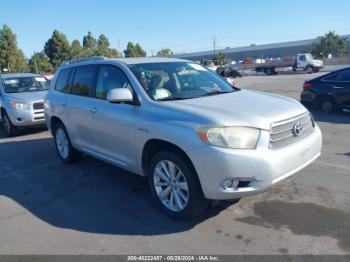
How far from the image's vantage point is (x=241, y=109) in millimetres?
3936

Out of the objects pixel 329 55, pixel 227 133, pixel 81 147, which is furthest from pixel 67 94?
pixel 329 55

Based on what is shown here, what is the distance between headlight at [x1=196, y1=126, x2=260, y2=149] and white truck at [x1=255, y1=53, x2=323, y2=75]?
4074 centimetres

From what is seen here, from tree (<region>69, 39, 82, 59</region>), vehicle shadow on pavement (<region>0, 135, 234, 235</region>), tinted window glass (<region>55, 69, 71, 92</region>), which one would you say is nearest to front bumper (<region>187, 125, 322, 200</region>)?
vehicle shadow on pavement (<region>0, 135, 234, 235</region>)

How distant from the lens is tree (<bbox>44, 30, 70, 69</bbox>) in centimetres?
5800

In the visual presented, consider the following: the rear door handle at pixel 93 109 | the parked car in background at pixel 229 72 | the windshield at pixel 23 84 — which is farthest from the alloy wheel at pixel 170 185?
the parked car in background at pixel 229 72

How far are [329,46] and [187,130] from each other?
7673cm

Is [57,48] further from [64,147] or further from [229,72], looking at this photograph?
[64,147]

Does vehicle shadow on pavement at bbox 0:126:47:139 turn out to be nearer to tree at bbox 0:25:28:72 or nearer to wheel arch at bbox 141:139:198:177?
wheel arch at bbox 141:139:198:177

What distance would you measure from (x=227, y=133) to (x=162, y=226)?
132 centimetres

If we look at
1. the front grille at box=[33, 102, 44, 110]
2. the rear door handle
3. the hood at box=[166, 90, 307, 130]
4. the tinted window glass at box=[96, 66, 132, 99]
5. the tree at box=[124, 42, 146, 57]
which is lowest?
the front grille at box=[33, 102, 44, 110]

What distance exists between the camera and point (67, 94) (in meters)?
6.27

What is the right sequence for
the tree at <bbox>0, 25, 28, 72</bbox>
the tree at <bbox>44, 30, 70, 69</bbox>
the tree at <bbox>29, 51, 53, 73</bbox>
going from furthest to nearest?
the tree at <bbox>29, 51, 53, 73</bbox>
the tree at <bbox>44, 30, 70, 69</bbox>
the tree at <bbox>0, 25, 28, 72</bbox>

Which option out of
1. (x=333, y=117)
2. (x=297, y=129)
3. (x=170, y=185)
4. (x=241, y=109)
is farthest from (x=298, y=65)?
(x=170, y=185)

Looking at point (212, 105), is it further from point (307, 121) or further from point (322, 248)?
point (322, 248)
